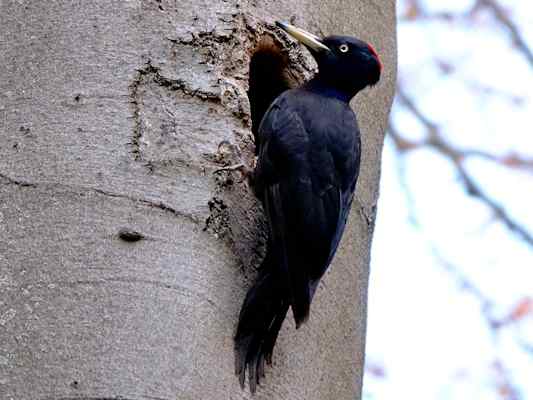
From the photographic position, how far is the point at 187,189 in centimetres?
296

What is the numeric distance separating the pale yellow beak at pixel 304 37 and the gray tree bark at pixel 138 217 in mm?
71

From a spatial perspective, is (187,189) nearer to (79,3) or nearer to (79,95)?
(79,95)

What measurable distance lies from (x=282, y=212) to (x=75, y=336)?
0.94 meters

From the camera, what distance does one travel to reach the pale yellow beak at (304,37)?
11.4 feet

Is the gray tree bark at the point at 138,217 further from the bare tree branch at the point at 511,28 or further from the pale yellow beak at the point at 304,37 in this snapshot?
the bare tree branch at the point at 511,28

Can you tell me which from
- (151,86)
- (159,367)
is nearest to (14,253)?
(159,367)

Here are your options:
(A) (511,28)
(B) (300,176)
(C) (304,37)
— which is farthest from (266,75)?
(A) (511,28)

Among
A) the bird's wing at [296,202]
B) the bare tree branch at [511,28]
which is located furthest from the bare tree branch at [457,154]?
the bird's wing at [296,202]

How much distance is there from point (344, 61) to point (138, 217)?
1.42 m

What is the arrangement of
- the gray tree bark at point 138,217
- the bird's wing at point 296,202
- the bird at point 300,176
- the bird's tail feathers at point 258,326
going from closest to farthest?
1. the gray tree bark at point 138,217
2. the bird's tail feathers at point 258,326
3. the bird at point 300,176
4. the bird's wing at point 296,202

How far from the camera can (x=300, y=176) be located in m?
3.55

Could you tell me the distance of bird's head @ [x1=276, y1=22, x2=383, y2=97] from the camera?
3.68 m

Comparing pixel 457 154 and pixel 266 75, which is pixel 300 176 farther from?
pixel 457 154

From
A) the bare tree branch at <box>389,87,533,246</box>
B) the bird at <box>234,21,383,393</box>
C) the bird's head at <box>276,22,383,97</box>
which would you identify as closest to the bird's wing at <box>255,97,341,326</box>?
the bird at <box>234,21,383,393</box>
